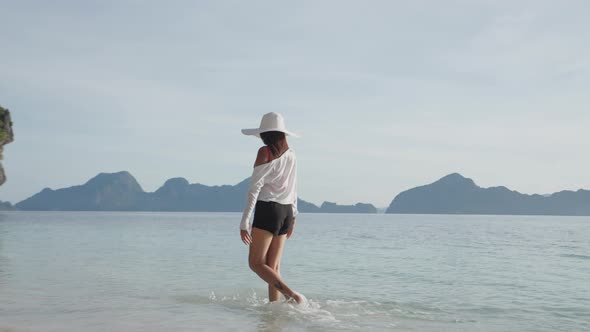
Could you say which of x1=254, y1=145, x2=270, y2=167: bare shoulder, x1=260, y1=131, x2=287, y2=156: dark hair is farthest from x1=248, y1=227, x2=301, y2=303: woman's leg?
x1=260, y1=131, x2=287, y2=156: dark hair

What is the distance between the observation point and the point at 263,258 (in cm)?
680

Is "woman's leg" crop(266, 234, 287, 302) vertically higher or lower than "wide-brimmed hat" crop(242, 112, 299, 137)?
lower

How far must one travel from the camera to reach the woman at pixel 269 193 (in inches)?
257

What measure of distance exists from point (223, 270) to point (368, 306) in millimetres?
6101

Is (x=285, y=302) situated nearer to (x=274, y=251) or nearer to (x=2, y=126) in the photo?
(x=274, y=251)

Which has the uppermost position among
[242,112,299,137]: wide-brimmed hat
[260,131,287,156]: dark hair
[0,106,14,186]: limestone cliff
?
[0,106,14,186]: limestone cliff

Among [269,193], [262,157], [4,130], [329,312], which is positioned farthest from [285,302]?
[4,130]

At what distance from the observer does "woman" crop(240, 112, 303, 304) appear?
6523 mm

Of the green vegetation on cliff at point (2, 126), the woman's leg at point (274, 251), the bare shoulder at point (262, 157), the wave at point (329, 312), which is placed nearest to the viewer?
the bare shoulder at point (262, 157)

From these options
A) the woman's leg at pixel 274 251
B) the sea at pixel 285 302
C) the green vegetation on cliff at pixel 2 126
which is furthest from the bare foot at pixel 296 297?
the green vegetation on cliff at pixel 2 126

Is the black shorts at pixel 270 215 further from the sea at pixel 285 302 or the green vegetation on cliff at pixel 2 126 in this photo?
the green vegetation on cliff at pixel 2 126

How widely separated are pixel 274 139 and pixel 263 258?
1523 mm

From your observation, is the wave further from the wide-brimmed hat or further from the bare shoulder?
the wide-brimmed hat

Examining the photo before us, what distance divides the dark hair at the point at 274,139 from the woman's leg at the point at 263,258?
1028 millimetres
